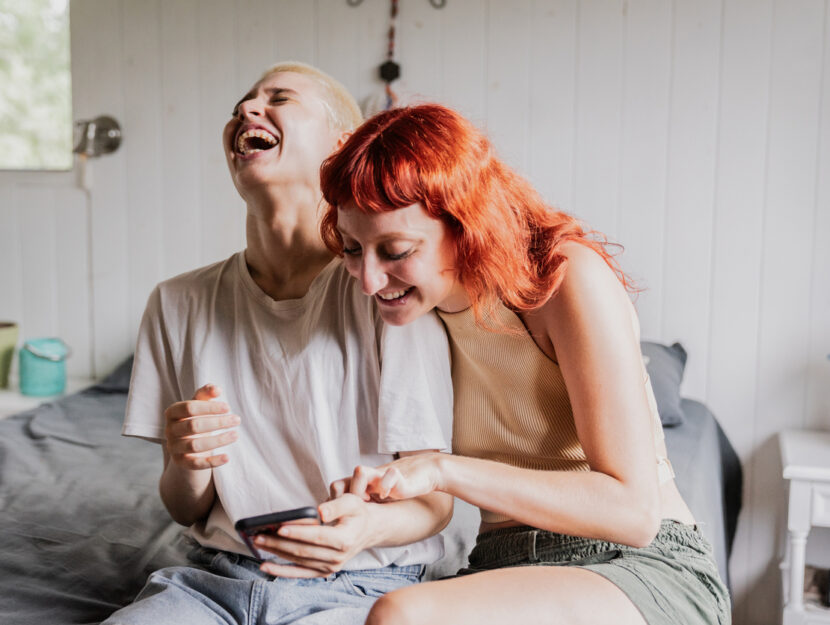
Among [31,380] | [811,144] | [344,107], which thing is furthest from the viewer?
[31,380]

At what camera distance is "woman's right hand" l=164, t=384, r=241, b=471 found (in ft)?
3.25

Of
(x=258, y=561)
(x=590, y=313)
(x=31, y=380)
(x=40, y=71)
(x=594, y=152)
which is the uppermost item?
(x=40, y=71)

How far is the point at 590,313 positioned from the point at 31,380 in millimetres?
2315

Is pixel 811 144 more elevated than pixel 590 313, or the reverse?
pixel 811 144

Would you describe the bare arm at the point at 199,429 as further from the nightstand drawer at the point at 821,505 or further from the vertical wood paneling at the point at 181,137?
the vertical wood paneling at the point at 181,137

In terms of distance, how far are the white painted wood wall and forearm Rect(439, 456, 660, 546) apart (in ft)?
5.39

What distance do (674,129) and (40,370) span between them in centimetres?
213

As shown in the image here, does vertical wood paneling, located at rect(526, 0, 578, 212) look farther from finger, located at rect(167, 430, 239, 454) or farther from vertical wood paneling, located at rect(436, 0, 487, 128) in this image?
finger, located at rect(167, 430, 239, 454)

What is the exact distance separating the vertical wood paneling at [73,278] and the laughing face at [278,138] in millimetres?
1993

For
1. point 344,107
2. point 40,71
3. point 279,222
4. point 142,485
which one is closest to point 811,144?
point 344,107

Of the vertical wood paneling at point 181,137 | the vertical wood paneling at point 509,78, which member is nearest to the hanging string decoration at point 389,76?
the vertical wood paneling at point 509,78

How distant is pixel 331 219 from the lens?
1.14m

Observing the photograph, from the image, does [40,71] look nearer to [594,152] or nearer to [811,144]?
[594,152]

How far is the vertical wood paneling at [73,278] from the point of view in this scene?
3.02m
